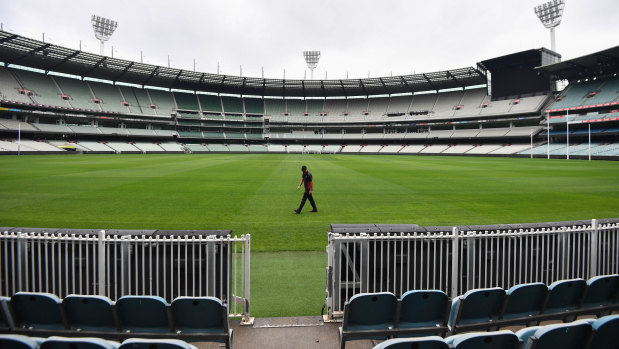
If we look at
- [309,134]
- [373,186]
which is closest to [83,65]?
[309,134]

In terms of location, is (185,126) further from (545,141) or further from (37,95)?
(545,141)

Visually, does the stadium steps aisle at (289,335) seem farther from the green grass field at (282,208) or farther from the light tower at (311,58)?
the light tower at (311,58)

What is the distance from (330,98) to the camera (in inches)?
4058

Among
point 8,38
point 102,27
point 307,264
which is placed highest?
point 102,27

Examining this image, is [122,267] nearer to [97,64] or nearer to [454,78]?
[97,64]

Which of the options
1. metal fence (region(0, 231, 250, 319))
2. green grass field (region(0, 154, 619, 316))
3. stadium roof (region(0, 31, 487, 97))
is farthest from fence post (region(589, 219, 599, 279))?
stadium roof (region(0, 31, 487, 97))

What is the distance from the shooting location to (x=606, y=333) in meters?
2.81

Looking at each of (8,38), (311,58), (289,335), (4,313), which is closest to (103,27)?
(8,38)

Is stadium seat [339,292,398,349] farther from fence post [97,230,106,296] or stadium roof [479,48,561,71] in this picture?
stadium roof [479,48,561,71]

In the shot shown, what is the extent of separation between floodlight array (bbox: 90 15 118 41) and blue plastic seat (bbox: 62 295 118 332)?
85.5 meters

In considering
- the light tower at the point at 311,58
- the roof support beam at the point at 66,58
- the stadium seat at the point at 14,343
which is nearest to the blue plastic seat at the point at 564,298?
the stadium seat at the point at 14,343

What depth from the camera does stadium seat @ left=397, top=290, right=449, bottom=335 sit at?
12.6ft

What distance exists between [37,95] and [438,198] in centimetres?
8087

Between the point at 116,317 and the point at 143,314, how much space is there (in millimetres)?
282
